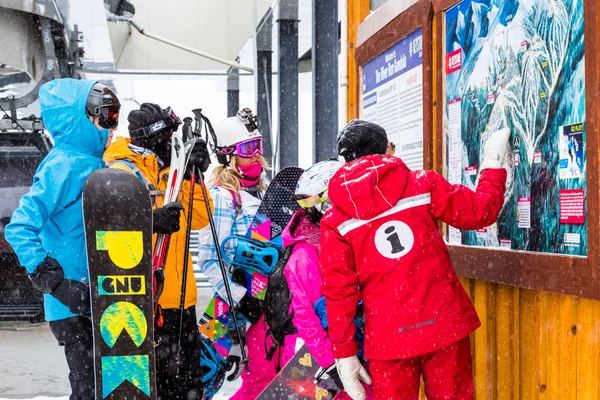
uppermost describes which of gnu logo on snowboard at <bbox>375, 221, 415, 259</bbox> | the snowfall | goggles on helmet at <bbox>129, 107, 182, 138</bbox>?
goggles on helmet at <bbox>129, 107, 182, 138</bbox>

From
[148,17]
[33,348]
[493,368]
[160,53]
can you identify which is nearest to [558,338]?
[493,368]

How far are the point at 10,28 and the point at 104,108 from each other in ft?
26.9

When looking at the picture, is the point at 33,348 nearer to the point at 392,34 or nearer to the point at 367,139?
the point at 392,34

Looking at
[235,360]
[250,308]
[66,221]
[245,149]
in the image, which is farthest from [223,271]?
[66,221]

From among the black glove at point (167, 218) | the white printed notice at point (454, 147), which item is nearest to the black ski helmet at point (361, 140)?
the white printed notice at point (454, 147)

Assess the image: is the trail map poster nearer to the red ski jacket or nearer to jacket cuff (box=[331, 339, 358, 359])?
the red ski jacket

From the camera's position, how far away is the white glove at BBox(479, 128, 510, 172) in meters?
2.78

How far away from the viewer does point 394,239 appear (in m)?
2.68

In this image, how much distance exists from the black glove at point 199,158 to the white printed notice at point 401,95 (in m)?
1.01

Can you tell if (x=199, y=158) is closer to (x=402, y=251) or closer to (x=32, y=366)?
(x=402, y=251)

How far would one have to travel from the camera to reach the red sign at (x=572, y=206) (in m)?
2.47

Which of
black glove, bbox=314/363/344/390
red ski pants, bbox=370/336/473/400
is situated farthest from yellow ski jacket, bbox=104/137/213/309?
red ski pants, bbox=370/336/473/400

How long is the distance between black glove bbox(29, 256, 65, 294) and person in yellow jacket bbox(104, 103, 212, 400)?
0.53 m

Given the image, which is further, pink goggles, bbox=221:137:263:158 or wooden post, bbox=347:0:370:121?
wooden post, bbox=347:0:370:121
